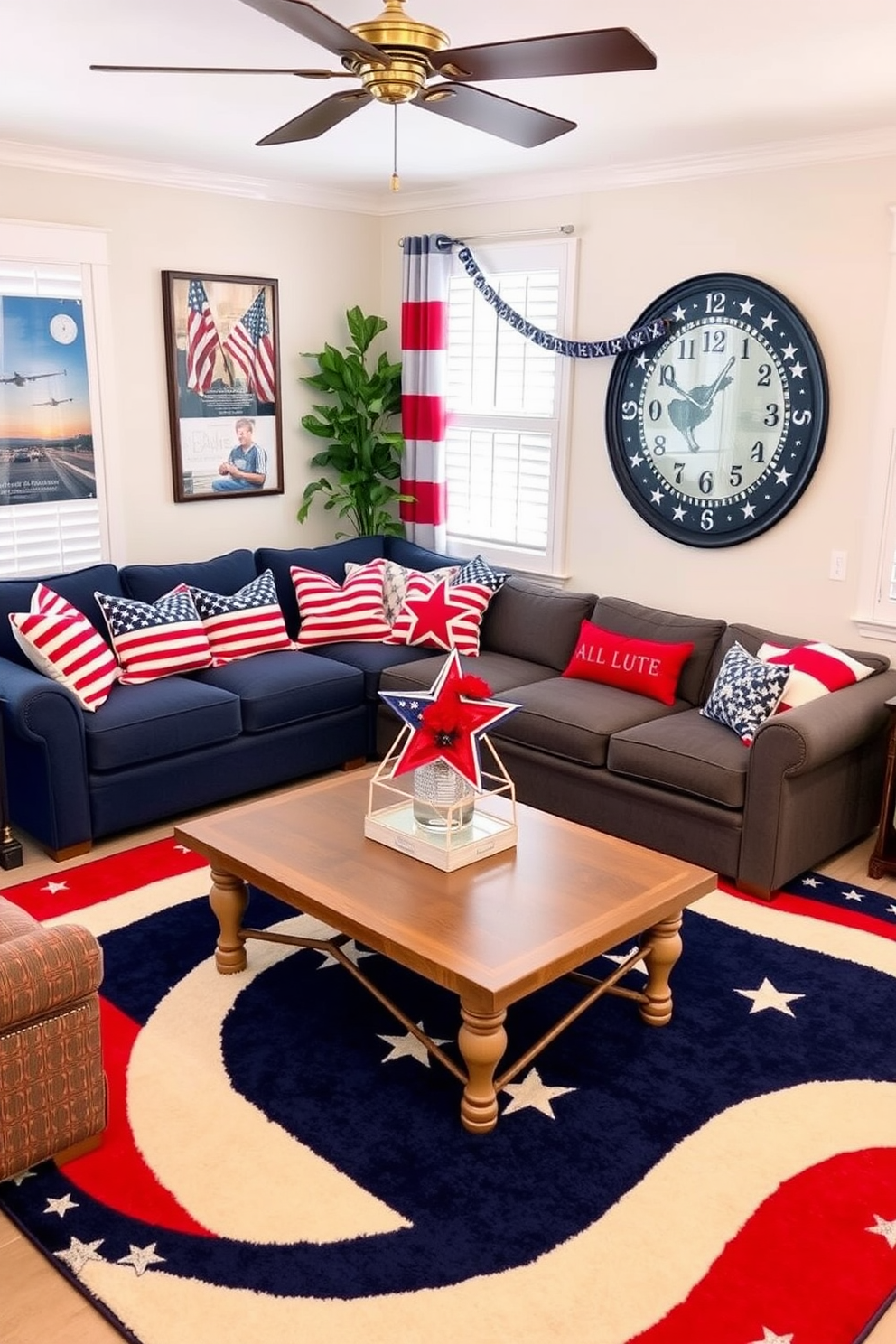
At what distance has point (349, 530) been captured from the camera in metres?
6.36

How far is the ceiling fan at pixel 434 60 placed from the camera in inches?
88.4

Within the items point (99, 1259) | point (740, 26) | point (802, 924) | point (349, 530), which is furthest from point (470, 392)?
point (99, 1259)

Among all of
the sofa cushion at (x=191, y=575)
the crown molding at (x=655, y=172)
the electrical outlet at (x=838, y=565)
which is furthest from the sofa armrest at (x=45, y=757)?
the crown molding at (x=655, y=172)

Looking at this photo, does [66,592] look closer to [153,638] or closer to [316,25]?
[153,638]

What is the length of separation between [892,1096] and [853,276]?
302 cm

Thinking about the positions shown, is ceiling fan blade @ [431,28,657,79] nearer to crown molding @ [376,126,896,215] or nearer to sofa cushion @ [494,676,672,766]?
crown molding @ [376,126,896,215]

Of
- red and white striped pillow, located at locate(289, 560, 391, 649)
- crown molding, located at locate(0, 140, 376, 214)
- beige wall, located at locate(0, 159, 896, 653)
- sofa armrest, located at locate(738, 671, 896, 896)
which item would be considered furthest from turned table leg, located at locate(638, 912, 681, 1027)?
crown molding, located at locate(0, 140, 376, 214)

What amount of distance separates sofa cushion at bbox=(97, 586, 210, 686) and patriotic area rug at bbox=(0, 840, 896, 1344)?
132 centimetres

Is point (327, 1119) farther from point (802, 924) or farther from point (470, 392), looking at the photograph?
point (470, 392)

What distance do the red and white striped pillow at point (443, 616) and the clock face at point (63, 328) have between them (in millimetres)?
1885

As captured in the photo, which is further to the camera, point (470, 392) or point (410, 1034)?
point (470, 392)

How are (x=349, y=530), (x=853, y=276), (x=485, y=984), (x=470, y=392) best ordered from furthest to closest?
(x=349, y=530)
(x=470, y=392)
(x=853, y=276)
(x=485, y=984)

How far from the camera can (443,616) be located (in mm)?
5262

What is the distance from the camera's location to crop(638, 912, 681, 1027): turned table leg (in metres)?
3.07
